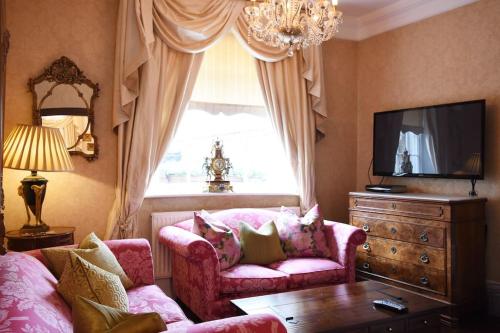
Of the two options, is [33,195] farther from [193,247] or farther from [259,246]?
[259,246]

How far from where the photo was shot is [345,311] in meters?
2.38

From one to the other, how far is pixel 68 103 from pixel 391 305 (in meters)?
3.02

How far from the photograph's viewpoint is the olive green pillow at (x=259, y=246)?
140 inches

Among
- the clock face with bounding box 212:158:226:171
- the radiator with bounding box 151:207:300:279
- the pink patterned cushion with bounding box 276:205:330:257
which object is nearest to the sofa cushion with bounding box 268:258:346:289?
the pink patterned cushion with bounding box 276:205:330:257

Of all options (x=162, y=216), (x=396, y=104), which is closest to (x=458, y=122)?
(x=396, y=104)

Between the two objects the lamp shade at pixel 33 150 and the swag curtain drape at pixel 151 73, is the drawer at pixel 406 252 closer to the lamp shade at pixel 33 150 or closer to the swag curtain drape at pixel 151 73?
the swag curtain drape at pixel 151 73

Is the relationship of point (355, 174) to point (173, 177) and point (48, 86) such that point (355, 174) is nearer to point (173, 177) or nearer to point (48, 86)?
point (173, 177)

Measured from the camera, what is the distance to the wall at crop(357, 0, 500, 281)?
Answer: 366 centimetres

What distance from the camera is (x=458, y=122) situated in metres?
3.75

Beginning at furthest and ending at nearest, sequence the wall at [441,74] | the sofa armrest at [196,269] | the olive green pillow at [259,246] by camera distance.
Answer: the wall at [441,74] < the olive green pillow at [259,246] < the sofa armrest at [196,269]

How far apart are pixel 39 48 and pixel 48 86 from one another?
34 cm

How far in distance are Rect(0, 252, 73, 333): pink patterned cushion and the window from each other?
2.18 meters

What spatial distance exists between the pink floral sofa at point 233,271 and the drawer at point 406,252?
0.43m

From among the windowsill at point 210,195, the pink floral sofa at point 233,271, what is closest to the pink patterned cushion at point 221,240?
the pink floral sofa at point 233,271
